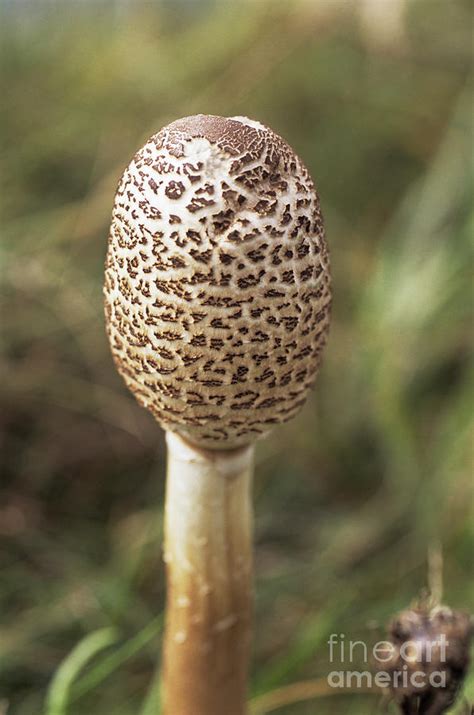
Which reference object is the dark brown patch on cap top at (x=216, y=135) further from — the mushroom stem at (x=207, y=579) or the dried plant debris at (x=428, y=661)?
the dried plant debris at (x=428, y=661)

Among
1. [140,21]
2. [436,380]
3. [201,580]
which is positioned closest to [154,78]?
[140,21]

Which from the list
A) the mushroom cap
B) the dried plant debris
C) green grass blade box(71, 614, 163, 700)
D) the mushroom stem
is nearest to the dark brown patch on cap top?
the mushroom cap

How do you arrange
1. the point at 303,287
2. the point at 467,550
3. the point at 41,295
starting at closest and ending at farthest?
the point at 303,287 < the point at 467,550 < the point at 41,295

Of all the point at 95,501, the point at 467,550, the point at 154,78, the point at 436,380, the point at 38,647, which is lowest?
the point at 38,647

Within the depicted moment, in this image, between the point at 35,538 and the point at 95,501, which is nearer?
the point at 35,538

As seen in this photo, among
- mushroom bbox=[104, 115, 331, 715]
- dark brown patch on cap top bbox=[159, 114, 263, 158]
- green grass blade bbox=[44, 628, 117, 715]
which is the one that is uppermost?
dark brown patch on cap top bbox=[159, 114, 263, 158]

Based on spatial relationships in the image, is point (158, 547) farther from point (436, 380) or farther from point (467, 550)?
point (436, 380)

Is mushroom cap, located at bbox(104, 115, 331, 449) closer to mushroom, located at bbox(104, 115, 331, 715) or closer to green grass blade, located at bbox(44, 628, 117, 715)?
mushroom, located at bbox(104, 115, 331, 715)
